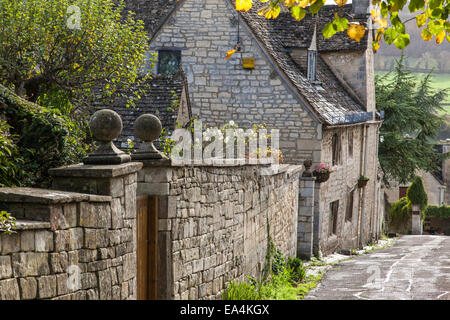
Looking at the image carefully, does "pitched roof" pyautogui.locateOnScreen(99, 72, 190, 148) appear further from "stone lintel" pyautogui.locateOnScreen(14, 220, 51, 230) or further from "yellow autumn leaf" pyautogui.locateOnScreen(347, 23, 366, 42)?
"stone lintel" pyautogui.locateOnScreen(14, 220, 51, 230)

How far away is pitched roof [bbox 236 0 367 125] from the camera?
60.3 feet

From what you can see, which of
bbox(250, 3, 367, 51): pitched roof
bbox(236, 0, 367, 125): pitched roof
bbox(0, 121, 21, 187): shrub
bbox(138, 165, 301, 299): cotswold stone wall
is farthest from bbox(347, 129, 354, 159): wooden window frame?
bbox(0, 121, 21, 187): shrub

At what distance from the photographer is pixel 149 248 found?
7.36 m

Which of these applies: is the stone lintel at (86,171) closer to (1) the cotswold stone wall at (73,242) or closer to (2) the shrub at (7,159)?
(1) the cotswold stone wall at (73,242)

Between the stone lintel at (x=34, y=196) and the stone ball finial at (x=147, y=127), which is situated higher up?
the stone ball finial at (x=147, y=127)

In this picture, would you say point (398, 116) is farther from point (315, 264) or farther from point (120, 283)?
point (120, 283)

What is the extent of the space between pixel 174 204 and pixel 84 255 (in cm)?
206

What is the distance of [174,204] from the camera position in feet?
24.5

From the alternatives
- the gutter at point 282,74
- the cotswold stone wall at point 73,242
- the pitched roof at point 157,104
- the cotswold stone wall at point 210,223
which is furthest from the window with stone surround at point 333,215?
the cotswold stone wall at point 73,242

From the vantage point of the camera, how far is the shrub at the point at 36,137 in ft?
20.1

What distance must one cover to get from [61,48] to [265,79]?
8944 mm

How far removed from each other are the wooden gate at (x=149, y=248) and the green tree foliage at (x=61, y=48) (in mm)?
3344

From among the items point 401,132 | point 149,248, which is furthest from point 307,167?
point 401,132

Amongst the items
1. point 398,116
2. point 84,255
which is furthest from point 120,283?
point 398,116
